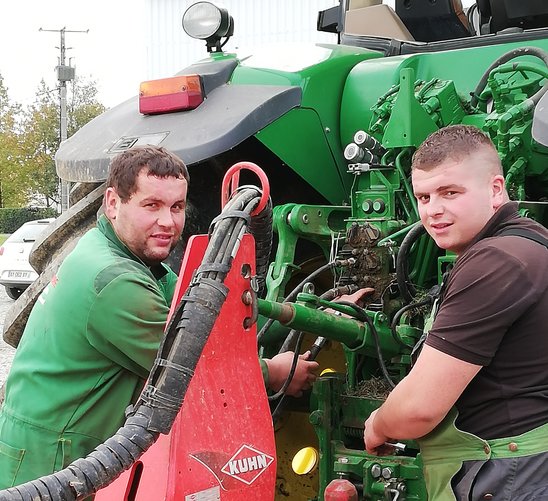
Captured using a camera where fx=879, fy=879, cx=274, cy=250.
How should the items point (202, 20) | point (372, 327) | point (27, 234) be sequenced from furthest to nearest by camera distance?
point (27, 234)
point (202, 20)
point (372, 327)

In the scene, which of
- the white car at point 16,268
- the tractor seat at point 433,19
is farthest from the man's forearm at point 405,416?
the white car at point 16,268

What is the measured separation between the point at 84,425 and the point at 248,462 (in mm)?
469

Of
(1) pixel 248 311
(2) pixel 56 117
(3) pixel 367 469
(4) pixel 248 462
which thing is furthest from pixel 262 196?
(2) pixel 56 117

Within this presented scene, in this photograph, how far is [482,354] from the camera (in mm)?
1751

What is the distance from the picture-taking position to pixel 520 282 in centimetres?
175

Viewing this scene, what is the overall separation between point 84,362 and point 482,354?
998mm

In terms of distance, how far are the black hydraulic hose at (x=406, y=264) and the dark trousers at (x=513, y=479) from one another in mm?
759

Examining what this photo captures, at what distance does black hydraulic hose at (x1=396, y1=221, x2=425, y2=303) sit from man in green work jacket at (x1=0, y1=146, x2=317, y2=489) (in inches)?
24.8

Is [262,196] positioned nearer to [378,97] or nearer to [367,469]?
[367,469]

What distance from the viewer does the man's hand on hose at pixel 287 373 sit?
8.13ft

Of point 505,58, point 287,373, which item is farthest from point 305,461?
point 505,58

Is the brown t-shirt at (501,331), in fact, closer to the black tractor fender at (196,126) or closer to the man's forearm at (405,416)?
the man's forearm at (405,416)

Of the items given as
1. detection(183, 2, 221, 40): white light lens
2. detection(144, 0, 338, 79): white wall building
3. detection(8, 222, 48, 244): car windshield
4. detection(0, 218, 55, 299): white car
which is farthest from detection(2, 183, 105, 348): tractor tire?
detection(144, 0, 338, 79): white wall building

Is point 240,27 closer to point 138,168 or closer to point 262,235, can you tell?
point 138,168
